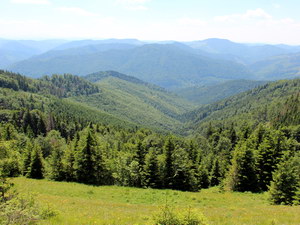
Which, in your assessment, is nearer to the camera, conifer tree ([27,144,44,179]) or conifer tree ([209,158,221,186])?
conifer tree ([27,144,44,179])

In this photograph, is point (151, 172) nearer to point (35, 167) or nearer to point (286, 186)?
point (286, 186)

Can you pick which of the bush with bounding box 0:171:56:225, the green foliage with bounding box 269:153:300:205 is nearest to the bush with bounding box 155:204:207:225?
the bush with bounding box 0:171:56:225

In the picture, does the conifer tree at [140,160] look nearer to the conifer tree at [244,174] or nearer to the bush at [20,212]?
the conifer tree at [244,174]

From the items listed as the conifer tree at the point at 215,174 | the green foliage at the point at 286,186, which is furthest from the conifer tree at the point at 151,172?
the conifer tree at the point at 215,174

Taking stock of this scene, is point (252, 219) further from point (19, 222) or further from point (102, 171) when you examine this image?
point (102, 171)

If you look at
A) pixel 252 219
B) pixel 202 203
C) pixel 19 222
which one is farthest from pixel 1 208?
pixel 202 203

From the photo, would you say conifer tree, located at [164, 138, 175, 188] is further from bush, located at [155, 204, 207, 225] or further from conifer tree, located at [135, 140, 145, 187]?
bush, located at [155, 204, 207, 225]

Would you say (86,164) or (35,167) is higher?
(86,164)

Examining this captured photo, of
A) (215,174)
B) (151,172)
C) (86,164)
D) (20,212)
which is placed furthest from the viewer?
(215,174)

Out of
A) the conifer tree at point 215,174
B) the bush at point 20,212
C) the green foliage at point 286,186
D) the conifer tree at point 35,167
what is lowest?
the conifer tree at point 215,174

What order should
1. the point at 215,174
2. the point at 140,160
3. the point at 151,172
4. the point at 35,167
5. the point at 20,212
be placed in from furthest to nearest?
1. the point at 215,174
2. the point at 35,167
3. the point at 140,160
4. the point at 151,172
5. the point at 20,212

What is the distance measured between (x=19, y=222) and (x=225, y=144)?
96.6m

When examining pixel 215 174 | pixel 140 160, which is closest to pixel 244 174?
pixel 215 174

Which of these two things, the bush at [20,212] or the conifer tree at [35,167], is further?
the conifer tree at [35,167]
